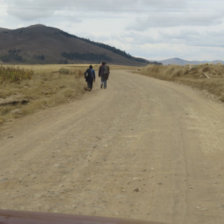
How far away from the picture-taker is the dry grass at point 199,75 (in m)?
22.9

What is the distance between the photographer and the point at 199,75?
29984 mm

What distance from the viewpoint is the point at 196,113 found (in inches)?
494

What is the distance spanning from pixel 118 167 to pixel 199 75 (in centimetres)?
2527

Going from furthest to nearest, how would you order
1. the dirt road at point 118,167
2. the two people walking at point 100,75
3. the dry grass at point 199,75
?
the dry grass at point 199,75 → the two people walking at point 100,75 → the dirt road at point 118,167

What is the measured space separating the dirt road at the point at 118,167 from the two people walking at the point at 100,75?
10301 mm

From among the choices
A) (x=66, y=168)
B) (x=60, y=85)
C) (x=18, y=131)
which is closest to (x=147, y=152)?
(x=66, y=168)

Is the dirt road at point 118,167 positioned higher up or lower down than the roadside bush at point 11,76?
higher up

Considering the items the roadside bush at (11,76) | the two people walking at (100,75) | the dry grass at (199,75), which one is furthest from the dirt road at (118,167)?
the roadside bush at (11,76)

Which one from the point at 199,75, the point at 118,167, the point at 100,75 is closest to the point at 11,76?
the point at 100,75

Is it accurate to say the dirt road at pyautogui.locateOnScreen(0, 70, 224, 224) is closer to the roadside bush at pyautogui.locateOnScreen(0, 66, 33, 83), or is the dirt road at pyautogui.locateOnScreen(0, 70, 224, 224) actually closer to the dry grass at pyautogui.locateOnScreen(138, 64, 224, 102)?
the dry grass at pyautogui.locateOnScreen(138, 64, 224, 102)

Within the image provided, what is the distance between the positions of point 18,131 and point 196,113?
248 inches

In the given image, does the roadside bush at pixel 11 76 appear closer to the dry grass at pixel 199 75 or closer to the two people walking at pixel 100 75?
the two people walking at pixel 100 75

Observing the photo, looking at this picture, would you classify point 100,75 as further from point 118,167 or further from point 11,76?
point 118,167

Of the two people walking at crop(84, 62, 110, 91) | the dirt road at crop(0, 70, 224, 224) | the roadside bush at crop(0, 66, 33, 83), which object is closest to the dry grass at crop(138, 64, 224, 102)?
the two people walking at crop(84, 62, 110, 91)
